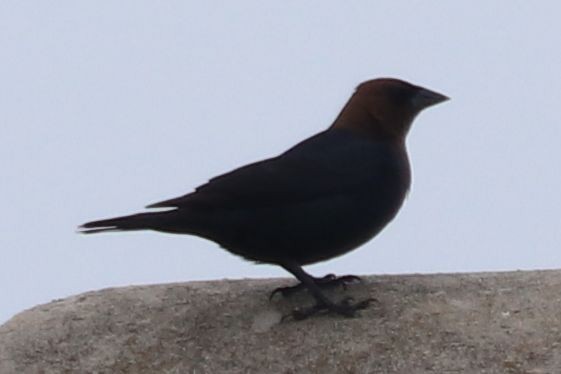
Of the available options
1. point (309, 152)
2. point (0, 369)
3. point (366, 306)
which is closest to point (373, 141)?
point (309, 152)

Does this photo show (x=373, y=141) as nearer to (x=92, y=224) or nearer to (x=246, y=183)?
(x=246, y=183)

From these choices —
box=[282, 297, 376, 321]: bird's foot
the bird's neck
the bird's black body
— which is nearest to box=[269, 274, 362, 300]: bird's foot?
the bird's black body

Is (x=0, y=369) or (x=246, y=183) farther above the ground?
(x=246, y=183)

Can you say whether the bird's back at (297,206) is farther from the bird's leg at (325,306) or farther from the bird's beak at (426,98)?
the bird's beak at (426,98)

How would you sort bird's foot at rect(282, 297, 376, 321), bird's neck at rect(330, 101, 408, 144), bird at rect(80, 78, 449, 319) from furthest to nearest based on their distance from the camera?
bird's neck at rect(330, 101, 408, 144), bird at rect(80, 78, 449, 319), bird's foot at rect(282, 297, 376, 321)

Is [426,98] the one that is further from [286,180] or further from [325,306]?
[325,306]

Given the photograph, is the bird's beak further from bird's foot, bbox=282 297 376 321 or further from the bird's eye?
bird's foot, bbox=282 297 376 321

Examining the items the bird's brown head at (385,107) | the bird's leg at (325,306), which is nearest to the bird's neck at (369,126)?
the bird's brown head at (385,107)
